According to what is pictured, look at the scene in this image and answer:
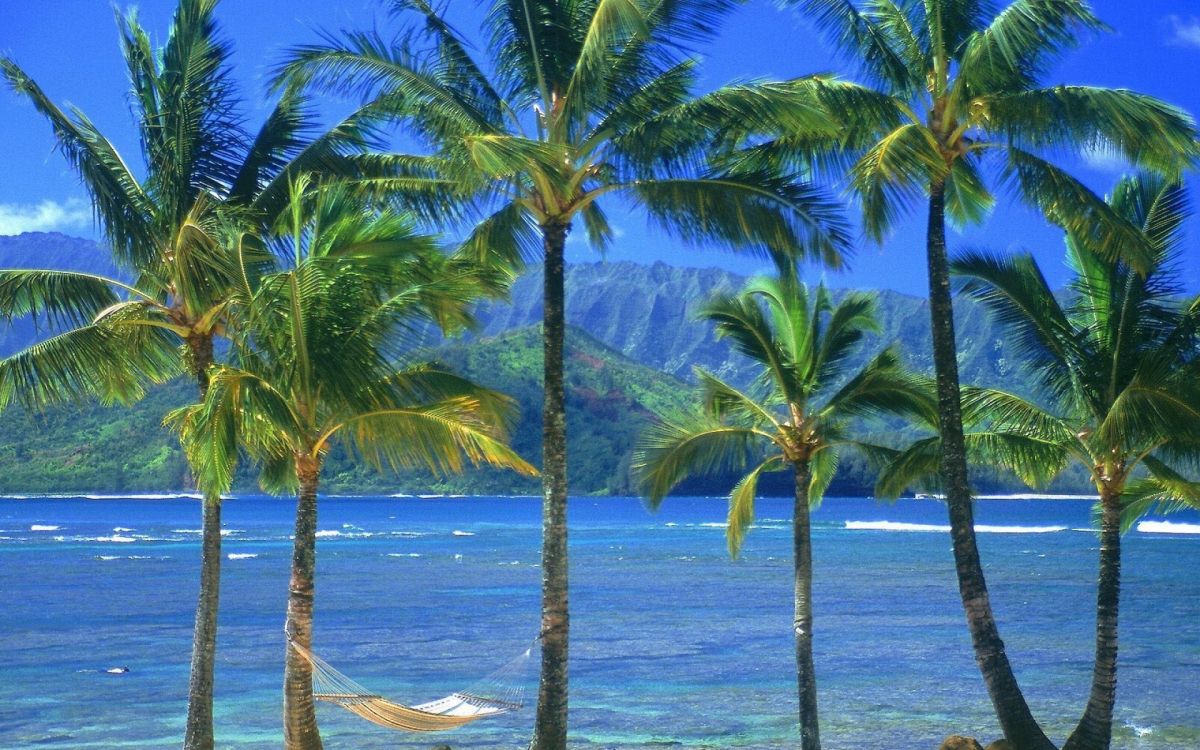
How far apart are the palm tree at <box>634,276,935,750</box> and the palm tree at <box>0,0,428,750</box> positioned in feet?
12.0

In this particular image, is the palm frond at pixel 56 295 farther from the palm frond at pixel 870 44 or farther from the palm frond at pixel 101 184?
the palm frond at pixel 870 44

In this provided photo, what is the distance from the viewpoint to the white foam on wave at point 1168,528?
8150 centimetres

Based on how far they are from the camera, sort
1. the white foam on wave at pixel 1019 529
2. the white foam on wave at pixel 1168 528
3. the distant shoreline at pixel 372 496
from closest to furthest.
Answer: the white foam on wave at pixel 1168 528, the white foam on wave at pixel 1019 529, the distant shoreline at pixel 372 496

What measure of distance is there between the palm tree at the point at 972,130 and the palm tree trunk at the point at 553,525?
2.11 metres

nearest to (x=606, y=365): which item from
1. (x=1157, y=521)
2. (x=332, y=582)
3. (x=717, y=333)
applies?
(x=1157, y=521)

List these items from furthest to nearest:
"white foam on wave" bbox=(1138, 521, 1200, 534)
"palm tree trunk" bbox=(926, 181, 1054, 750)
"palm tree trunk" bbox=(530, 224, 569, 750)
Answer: "white foam on wave" bbox=(1138, 521, 1200, 534), "palm tree trunk" bbox=(926, 181, 1054, 750), "palm tree trunk" bbox=(530, 224, 569, 750)

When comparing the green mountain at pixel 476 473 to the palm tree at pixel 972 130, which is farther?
the green mountain at pixel 476 473

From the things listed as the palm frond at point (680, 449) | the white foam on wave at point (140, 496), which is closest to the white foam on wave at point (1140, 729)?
the palm frond at point (680, 449)

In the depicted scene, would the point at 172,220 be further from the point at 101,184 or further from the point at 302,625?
the point at 302,625

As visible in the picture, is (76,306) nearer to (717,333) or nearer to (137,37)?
(137,37)

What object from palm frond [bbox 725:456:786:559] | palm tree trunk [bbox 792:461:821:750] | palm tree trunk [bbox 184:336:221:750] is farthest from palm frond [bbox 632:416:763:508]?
palm tree trunk [bbox 184:336:221:750]

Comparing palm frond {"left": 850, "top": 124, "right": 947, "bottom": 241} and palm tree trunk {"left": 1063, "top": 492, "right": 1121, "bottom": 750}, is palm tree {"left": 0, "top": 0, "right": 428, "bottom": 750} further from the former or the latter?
palm tree trunk {"left": 1063, "top": 492, "right": 1121, "bottom": 750}

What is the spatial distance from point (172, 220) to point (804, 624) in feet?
22.8

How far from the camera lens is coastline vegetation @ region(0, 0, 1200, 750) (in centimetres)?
933
